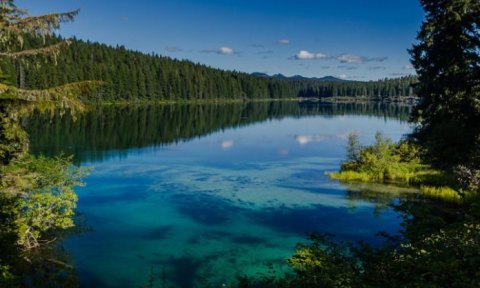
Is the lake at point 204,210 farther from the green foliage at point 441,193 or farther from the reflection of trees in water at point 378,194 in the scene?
the green foliage at point 441,193

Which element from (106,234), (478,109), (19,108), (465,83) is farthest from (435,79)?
(19,108)

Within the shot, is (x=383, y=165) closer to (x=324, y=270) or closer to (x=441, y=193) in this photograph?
(x=441, y=193)

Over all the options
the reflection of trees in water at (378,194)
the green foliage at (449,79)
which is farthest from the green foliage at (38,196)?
the green foliage at (449,79)

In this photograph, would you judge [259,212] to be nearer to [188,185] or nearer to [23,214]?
[188,185]

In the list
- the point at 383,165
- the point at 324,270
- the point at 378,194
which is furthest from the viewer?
the point at 383,165

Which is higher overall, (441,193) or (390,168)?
(390,168)

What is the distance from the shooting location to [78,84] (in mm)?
15133

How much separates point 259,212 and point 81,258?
11309mm

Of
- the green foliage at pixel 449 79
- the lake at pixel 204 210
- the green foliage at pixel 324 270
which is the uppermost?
the green foliage at pixel 449 79

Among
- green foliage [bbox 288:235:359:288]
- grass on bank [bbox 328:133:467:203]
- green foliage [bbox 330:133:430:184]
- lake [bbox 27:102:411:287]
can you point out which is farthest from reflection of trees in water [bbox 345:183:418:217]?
green foliage [bbox 288:235:359:288]

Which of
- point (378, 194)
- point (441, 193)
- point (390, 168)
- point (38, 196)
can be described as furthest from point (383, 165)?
point (38, 196)

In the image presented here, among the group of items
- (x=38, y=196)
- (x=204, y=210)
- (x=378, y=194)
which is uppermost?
(x=38, y=196)

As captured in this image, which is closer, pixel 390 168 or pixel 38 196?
pixel 38 196

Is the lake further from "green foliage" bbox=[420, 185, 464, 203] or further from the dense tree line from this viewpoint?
the dense tree line
